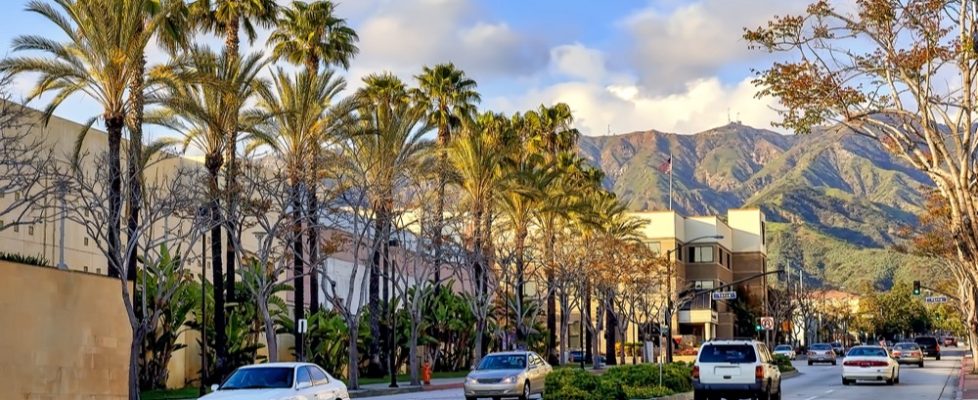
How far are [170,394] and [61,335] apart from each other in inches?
469

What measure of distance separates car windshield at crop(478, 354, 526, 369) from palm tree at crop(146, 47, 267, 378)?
9.52m

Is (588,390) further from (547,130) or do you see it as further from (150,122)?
(547,130)

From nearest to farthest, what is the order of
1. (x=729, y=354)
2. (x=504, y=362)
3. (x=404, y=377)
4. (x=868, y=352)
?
(x=729, y=354) < (x=504, y=362) < (x=868, y=352) < (x=404, y=377)

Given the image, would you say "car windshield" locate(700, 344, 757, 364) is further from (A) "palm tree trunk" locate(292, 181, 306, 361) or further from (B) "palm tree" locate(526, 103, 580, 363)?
(B) "palm tree" locate(526, 103, 580, 363)

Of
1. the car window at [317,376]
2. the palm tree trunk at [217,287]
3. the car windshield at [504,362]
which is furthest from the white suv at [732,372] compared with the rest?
the palm tree trunk at [217,287]

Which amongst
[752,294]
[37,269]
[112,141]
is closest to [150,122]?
[112,141]

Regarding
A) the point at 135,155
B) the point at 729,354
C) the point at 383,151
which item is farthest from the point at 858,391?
the point at 135,155

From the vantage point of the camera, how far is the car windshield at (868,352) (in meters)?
44.2

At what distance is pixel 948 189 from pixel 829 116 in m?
3.28

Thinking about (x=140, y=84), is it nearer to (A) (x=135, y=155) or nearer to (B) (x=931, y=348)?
(A) (x=135, y=155)

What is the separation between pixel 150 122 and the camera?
121 ft

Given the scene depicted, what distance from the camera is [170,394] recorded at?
39.4 metres

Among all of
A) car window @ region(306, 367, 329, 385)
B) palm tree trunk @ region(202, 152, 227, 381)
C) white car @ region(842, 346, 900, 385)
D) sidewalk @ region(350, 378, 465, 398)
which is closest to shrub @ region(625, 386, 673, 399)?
car window @ region(306, 367, 329, 385)

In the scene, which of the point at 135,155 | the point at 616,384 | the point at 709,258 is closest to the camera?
the point at 616,384
